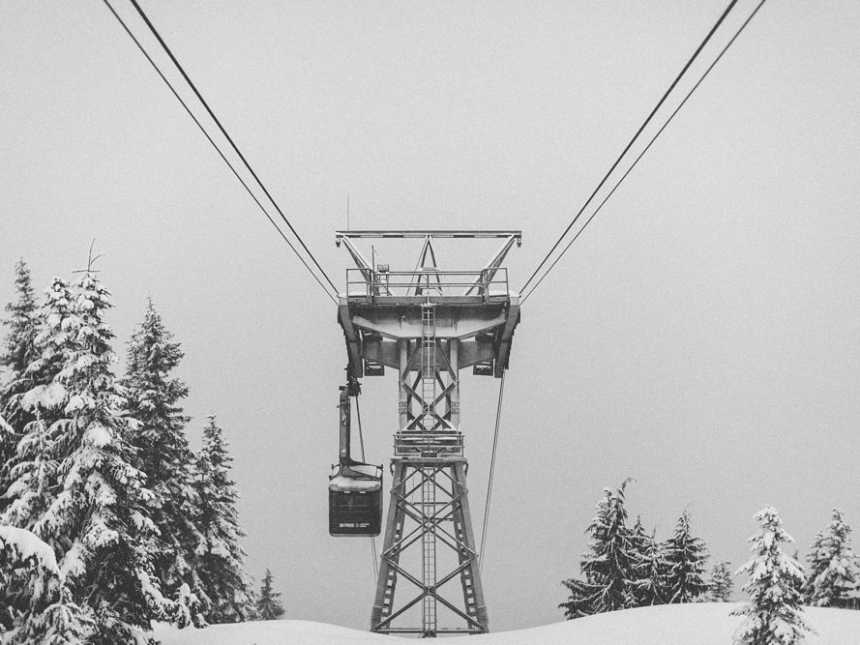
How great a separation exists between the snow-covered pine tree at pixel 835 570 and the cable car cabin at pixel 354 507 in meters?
24.4

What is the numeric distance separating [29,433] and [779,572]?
15798 mm

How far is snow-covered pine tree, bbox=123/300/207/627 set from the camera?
2508 centimetres

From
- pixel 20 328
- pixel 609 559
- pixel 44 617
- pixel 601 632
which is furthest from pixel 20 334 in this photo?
pixel 609 559

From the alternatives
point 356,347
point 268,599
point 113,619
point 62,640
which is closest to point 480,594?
point 356,347

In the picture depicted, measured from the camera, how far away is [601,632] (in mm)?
22531

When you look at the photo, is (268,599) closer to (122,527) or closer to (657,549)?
(657,549)

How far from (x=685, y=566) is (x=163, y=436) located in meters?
20.5

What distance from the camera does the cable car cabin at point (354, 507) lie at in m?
21.7

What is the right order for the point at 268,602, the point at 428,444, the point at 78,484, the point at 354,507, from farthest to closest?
the point at 268,602 < the point at 428,444 < the point at 354,507 < the point at 78,484

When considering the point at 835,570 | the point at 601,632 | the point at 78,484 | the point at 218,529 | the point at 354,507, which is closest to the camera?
the point at 78,484

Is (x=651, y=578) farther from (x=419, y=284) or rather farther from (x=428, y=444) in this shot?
(x=419, y=284)

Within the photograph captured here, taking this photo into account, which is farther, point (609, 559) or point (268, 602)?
point (268, 602)

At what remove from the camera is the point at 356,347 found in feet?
78.0

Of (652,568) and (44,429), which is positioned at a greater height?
(44,429)
